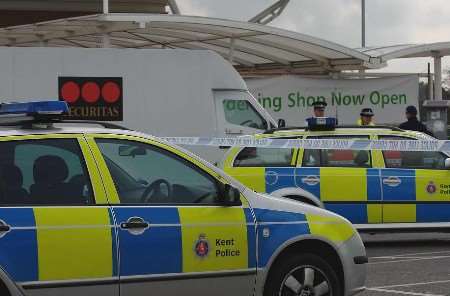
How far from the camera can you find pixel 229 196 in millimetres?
5984

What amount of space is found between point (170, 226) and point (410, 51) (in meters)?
20.3

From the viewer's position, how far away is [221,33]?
2180 cm

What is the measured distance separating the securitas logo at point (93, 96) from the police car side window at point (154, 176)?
1074 centimetres

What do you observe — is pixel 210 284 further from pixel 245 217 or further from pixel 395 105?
pixel 395 105

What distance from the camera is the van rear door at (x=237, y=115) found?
645 inches

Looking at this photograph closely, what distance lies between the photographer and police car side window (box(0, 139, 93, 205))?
5.41 meters

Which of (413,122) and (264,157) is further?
(413,122)

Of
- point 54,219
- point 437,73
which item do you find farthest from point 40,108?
point 437,73

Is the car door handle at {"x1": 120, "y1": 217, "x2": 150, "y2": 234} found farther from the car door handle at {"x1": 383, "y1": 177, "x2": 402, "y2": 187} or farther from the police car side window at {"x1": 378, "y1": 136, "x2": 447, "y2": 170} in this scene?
the police car side window at {"x1": 378, "y1": 136, "x2": 447, "y2": 170}

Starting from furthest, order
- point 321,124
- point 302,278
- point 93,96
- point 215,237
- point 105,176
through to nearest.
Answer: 1. point 93,96
2. point 321,124
3. point 302,278
4. point 215,237
5. point 105,176

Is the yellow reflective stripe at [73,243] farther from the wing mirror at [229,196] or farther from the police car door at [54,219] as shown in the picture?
the wing mirror at [229,196]

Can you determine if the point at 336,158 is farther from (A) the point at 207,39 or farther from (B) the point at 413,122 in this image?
(A) the point at 207,39

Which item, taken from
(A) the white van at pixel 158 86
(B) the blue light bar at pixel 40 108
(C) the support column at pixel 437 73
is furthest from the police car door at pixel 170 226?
(C) the support column at pixel 437 73

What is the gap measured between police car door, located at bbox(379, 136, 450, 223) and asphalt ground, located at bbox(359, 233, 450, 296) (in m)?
0.46
